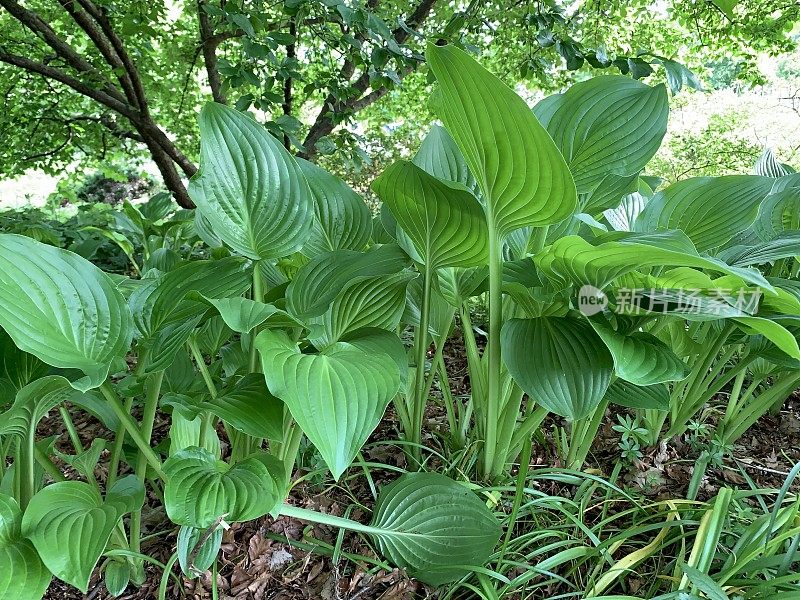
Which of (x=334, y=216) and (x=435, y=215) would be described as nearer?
(x=435, y=215)

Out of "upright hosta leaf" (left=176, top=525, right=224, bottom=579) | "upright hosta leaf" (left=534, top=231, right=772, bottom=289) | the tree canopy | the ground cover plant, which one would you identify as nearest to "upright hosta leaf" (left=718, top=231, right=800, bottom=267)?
the ground cover plant

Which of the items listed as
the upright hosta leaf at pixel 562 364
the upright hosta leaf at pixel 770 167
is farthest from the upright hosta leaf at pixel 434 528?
the upright hosta leaf at pixel 770 167

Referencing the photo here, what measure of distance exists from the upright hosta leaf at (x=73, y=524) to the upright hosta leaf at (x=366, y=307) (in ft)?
1.23

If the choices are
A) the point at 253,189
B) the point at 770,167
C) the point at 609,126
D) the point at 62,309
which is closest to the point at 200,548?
the point at 62,309

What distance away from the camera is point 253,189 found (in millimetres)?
889

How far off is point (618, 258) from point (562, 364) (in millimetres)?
216

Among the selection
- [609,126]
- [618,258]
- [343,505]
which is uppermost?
[609,126]

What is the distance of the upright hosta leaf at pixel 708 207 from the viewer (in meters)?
1.01

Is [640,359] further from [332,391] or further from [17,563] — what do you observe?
[17,563]

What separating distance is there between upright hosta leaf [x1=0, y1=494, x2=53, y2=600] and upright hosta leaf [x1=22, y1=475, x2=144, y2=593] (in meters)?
0.02

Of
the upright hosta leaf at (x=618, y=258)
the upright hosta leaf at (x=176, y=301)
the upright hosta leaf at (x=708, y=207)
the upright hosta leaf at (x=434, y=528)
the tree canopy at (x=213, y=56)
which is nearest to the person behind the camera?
the upright hosta leaf at (x=618, y=258)

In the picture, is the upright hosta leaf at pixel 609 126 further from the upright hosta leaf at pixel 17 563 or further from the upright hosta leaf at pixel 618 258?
the upright hosta leaf at pixel 17 563

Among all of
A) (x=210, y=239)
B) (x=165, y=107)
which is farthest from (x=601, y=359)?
(x=165, y=107)

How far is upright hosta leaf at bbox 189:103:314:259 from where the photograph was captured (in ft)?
2.82
